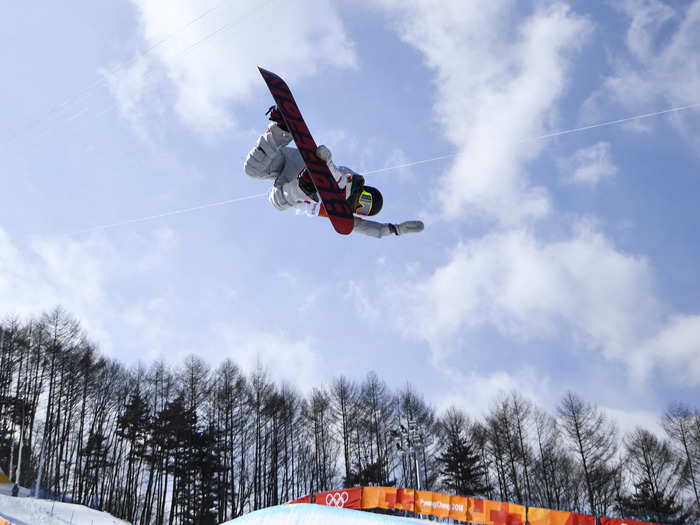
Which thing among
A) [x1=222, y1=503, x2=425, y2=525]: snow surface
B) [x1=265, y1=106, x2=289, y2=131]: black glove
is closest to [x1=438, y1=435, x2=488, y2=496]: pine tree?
[x1=222, y1=503, x2=425, y2=525]: snow surface

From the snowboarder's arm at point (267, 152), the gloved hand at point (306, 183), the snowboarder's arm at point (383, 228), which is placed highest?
the snowboarder's arm at point (267, 152)

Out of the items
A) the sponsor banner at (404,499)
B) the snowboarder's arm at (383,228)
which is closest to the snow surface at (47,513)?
the sponsor banner at (404,499)

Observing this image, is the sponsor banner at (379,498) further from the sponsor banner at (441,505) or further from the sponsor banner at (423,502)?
the sponsor banner at (441,505)

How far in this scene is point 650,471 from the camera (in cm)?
3466

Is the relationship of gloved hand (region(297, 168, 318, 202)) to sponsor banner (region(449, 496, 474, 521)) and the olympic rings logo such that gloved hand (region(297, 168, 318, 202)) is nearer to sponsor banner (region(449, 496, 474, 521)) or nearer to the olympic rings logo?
sponsor banner (region(449, 496, 474, 521))

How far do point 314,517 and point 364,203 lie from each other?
4877mm

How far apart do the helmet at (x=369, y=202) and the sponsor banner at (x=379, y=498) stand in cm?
1425

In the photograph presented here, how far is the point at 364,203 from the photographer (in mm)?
8164

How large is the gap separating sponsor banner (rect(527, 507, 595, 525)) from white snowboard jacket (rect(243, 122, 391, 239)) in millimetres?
11217

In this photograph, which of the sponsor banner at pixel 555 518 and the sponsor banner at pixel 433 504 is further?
the sponsor banner at pixel 433 504

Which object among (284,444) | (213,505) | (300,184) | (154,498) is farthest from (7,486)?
(300,184)

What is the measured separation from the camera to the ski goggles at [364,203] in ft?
26.6

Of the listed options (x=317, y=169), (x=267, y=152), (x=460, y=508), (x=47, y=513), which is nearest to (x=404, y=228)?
(x=317, y=169)

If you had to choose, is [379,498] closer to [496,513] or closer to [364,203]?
[496,513]
